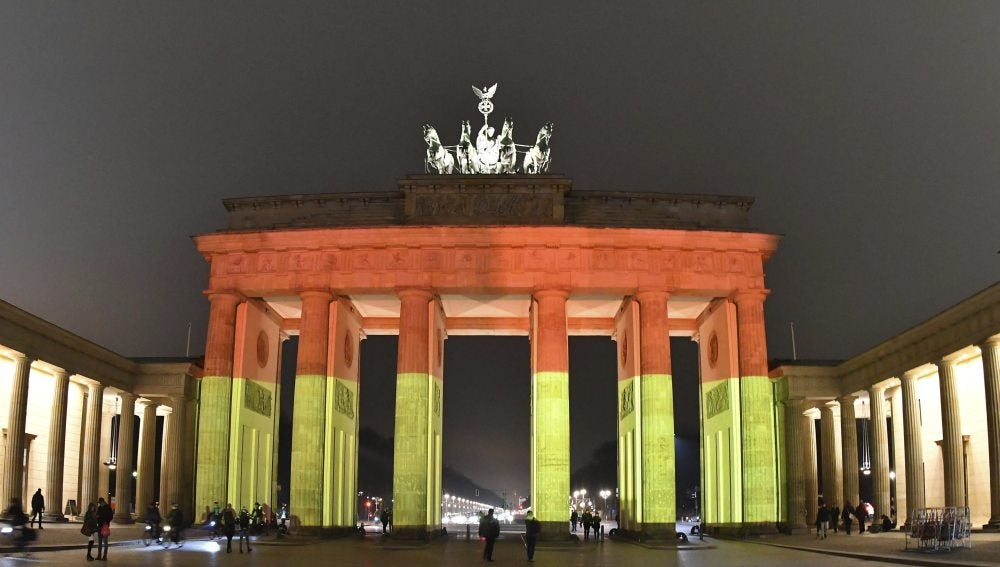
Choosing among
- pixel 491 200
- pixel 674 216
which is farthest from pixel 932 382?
pixel 491 200

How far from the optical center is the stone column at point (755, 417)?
137ft

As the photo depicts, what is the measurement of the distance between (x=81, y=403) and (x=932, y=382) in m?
43.0

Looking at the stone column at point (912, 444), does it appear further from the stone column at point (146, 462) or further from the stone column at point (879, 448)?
the stone column at point (146, 462)

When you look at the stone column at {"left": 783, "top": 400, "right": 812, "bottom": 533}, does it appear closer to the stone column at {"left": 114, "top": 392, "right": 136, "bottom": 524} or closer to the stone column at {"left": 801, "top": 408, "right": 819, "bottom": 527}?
the stone column at {"left": 801, "top": 408, "right": 819, "bottom": 527}

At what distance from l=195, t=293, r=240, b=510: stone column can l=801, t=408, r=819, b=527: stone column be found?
28.5m

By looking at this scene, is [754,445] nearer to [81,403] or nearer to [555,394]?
[555,394]

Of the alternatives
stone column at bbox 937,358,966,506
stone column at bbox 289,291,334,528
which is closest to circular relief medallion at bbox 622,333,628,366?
stone column at bbox 289,291,334,528

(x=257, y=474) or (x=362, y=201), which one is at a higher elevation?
(x=362, y=201)

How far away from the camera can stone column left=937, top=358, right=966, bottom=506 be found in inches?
1478

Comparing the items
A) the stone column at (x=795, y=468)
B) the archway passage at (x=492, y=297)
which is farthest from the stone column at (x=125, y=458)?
the stone column at (x=795, y=468)

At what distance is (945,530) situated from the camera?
1033 inches

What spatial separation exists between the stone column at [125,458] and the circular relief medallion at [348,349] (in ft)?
35.7

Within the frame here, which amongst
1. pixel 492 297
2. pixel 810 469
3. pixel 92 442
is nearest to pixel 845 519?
pixel 810 469

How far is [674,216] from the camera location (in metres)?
44.5
